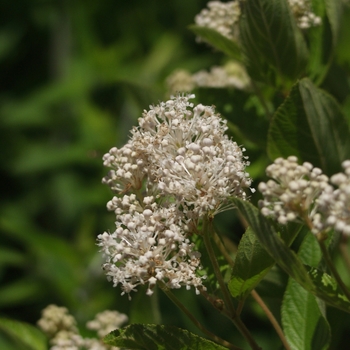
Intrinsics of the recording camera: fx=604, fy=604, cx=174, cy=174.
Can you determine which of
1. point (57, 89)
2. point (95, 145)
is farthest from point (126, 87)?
point (57, 89)

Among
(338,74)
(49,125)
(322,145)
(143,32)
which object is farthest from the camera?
(143,32)

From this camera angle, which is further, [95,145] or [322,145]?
[95,145]

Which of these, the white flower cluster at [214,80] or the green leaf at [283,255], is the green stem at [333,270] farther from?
the white flower cluster at [214,80]

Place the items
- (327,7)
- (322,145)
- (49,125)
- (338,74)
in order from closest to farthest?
(322,145) < (327,7) < (338,74) < (49,125)

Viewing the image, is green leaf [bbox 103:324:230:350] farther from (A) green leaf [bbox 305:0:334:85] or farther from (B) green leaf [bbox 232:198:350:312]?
(A) green leaf [bbox 305:0:334:85]

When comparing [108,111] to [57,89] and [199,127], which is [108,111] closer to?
[57,89]

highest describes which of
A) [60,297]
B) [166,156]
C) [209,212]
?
[60,297]
